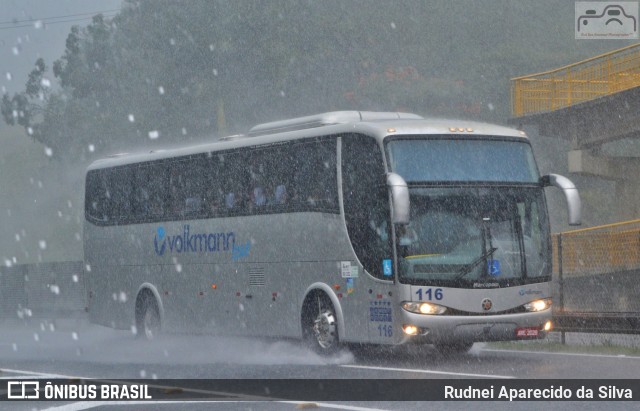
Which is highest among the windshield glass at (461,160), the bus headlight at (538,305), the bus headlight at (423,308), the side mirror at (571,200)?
the windshield glass at (461,160)

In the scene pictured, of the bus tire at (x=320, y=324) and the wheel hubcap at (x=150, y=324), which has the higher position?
the bus tire at (x=320, y=324)

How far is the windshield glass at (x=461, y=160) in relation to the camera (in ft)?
57.4

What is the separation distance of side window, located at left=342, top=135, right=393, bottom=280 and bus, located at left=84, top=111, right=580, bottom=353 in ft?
0.07

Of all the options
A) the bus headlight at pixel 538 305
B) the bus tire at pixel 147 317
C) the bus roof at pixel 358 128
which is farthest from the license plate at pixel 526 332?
the bus tire at pixel 147 317

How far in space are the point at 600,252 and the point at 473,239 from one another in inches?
403

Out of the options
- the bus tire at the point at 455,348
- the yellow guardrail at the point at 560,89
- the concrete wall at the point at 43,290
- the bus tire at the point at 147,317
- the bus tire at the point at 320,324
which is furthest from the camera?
the yellow guardrail at the point at 560,89

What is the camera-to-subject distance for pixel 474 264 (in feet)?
56.1

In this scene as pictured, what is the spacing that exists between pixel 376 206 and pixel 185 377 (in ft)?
12.2

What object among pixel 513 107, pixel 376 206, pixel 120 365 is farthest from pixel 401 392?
pixel 513 107

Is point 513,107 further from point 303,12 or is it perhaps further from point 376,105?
point 303,12

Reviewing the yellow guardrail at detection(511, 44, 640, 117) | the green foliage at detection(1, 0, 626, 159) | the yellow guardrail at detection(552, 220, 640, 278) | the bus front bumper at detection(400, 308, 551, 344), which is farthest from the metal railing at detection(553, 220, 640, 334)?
the green foliage at detection(1, 0, 626, 159)

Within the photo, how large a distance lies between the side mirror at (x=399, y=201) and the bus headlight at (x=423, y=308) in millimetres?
1194

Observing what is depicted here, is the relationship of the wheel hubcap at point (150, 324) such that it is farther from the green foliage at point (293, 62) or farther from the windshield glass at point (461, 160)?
the green foliage at point (293, 62)

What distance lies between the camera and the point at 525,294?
17.5 m
